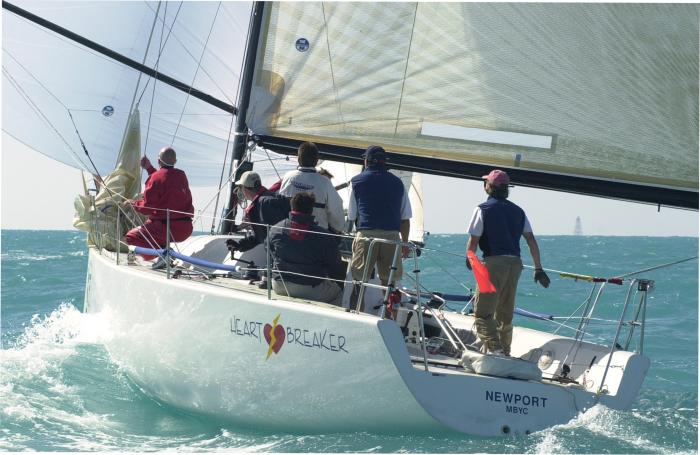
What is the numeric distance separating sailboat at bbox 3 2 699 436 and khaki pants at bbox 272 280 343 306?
8cm

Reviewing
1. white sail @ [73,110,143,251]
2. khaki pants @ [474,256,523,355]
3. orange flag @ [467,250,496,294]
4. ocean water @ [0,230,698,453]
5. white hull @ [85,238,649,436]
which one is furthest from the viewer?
white sail @ [73,110,143,251]

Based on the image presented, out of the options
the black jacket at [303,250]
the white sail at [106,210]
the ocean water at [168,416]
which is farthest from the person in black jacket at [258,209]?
the white sail at [106,210]

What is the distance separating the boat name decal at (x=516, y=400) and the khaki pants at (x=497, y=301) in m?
0.49

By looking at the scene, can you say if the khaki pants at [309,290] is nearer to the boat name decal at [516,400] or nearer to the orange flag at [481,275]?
the orange flag at [481,275]

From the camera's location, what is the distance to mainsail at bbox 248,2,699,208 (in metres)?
6.53

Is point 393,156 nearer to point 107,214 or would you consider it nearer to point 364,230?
point 364,230

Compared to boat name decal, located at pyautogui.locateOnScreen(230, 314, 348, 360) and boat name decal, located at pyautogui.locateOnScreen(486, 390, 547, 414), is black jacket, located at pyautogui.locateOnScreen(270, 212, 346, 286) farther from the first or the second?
boat name decal, located at pyautogui.locateOnScreen(486, 390, 547, 414)

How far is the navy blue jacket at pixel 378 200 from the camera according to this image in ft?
20.5

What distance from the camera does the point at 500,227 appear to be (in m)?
6.02

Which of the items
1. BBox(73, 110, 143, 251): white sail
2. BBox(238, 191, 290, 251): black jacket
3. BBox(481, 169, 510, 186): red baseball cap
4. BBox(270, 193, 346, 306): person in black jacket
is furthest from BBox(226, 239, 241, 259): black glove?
BBox(481, 169, 510, 186): red baseball cap

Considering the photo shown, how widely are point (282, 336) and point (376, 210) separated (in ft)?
3.40

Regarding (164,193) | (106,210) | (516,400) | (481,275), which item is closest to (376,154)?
(481,275)

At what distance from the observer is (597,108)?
22.1ft

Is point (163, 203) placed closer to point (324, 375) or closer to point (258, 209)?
point (258, 209)
